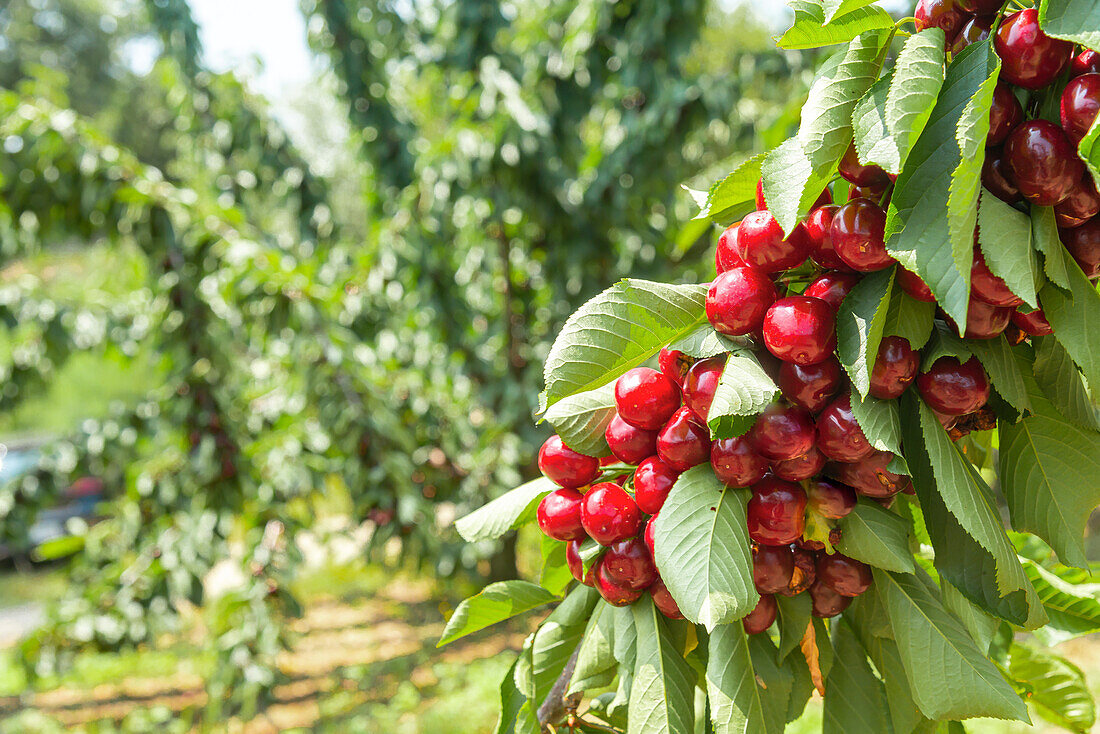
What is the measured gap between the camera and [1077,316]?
45cm

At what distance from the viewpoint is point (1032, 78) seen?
0.45m

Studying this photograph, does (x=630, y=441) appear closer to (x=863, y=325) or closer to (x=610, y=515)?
(x=610, y=515)

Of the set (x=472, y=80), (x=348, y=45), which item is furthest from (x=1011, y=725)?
(x=348, y=45)

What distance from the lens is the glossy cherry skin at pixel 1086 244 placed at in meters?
0.46

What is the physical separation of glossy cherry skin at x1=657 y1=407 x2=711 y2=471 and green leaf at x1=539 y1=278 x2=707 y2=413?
6 centimetres

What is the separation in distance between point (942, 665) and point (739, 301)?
0.30 metres

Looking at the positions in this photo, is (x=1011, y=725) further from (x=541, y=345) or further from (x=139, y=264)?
(x=139, y=264)

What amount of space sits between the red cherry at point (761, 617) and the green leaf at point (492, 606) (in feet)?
0.67

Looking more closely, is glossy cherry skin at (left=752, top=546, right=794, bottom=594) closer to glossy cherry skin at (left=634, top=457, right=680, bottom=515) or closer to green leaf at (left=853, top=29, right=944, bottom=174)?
glossy cherry skin at (left=634, top=457, right=680, bottom=515)

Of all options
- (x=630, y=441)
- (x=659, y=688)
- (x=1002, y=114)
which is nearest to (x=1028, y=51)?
(x=1002, y=114)

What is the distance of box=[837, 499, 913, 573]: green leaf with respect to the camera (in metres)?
0.49

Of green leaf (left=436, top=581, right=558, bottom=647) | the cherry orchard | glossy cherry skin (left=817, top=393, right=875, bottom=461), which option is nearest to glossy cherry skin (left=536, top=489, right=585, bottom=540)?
the cherry orchard

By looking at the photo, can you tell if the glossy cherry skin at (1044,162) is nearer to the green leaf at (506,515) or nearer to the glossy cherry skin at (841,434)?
the glossy cherry skin at (841,434)

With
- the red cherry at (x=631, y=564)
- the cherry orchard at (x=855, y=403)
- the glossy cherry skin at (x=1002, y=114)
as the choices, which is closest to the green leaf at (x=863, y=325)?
the cherry orchard at (x=855, y=403)
